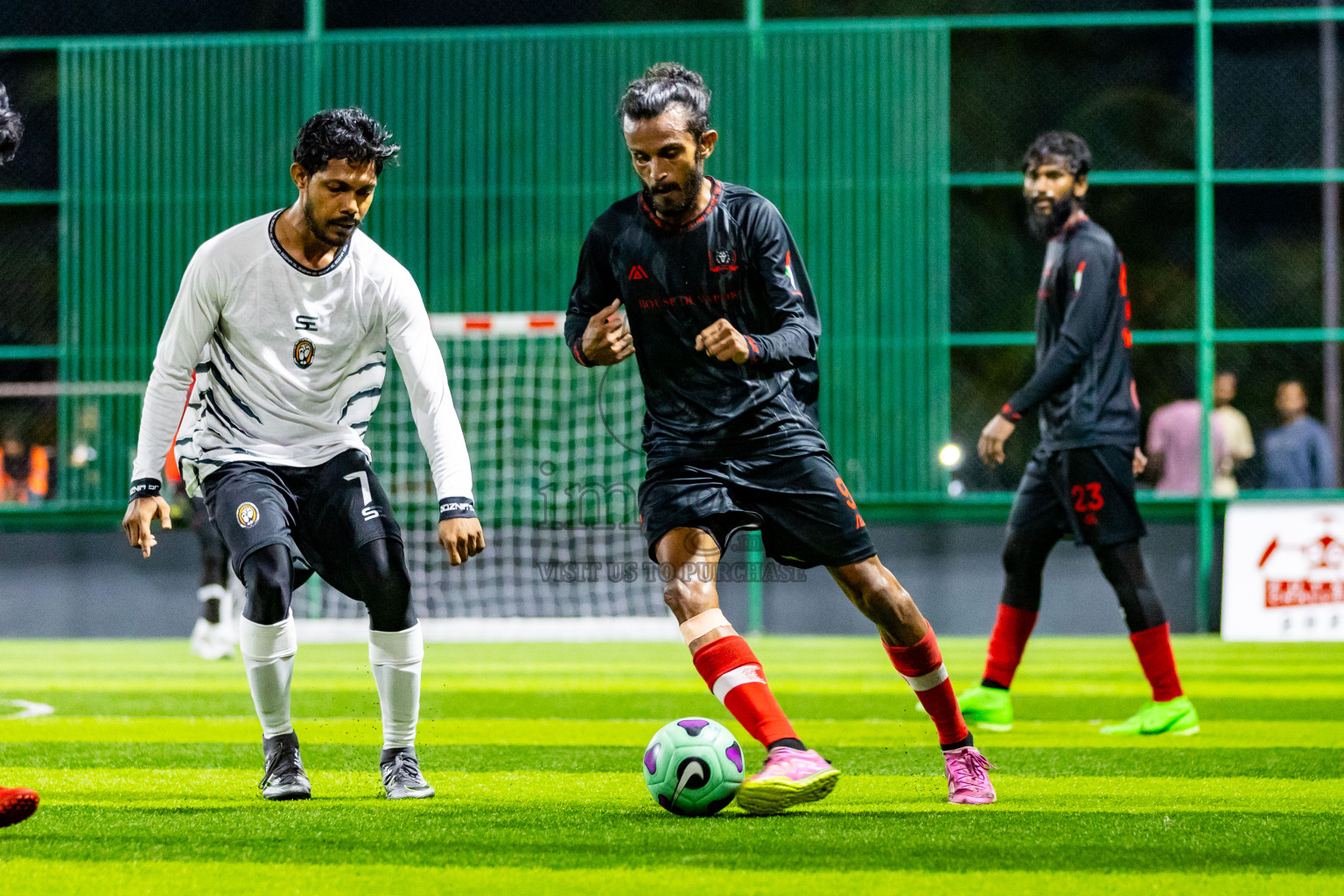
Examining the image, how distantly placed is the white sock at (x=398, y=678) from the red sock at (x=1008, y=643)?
2.95 metres

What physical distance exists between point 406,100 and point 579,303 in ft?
40.3

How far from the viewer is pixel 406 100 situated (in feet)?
54.4

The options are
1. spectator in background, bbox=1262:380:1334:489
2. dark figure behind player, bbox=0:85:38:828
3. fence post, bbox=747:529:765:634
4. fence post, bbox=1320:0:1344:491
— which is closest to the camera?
dark figure behind player, bbox=0:85:38:828

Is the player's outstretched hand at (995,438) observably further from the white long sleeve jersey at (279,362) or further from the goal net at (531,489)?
the goal net at (531,489)

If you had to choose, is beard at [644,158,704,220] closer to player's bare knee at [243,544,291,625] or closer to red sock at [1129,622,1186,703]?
player's bare knee at [243,544,291,625]

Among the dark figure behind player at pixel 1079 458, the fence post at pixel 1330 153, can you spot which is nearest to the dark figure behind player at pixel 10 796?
the dark figure behind player at pixel 1079 458

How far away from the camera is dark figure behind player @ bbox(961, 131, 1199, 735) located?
7023 millimetres

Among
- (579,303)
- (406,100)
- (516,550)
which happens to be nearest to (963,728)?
(579,303)

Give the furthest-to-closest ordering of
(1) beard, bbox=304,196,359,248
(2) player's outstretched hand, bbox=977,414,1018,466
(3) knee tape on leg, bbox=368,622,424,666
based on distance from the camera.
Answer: (2) player's outstretched hand, bbox=977,414,1018,466
(3) knee tape on leg, bbox=368,622,424,666
(1) beard, bbox=304,196,359,248

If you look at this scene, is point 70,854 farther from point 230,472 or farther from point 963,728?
point 963,728

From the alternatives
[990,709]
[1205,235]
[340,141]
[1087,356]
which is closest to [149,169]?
[1205,235]

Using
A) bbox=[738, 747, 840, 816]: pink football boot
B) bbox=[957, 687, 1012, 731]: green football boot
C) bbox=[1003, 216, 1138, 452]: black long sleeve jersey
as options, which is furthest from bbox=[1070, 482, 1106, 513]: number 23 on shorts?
bbox=[738, 747, 840, 816]: pink football boot

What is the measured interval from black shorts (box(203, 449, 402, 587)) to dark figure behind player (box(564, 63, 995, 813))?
801 millimetres

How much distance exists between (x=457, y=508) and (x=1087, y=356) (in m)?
3.30
